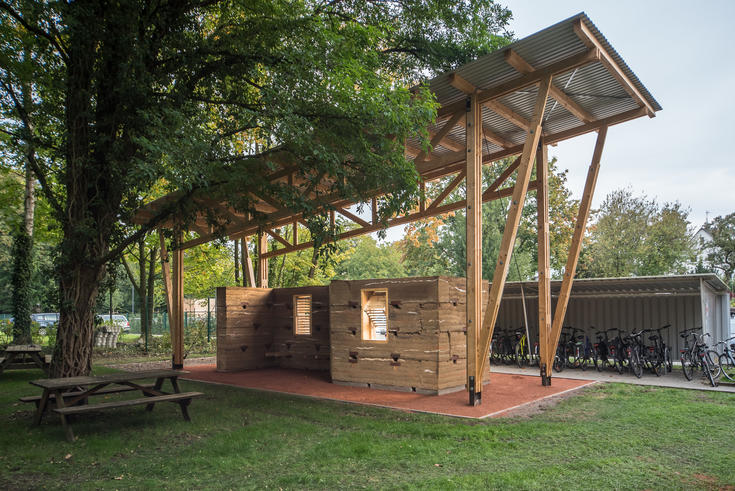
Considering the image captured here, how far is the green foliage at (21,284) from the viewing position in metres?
14.4

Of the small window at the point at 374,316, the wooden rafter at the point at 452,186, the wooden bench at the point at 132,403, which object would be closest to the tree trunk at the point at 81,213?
the wooden bench at the point at 132,403

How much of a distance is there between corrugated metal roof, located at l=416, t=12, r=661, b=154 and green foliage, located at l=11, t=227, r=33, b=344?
1239 cm

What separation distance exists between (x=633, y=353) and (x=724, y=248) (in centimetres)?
3437

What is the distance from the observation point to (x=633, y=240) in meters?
24.7

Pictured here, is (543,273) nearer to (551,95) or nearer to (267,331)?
(551,95)

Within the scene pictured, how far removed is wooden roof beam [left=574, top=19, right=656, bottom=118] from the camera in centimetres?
657

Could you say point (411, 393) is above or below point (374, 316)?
below

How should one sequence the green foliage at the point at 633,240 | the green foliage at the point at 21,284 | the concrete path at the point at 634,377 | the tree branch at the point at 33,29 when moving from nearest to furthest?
the tree branch at the point at 33,29
the concrete path at the point at 634,377
the green foliage at the point at 21,284
the green foliage at the point at 633,240

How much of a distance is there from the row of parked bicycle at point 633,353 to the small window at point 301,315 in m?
5.22

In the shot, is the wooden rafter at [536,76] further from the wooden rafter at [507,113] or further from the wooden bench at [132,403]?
the wooden bench at [132,403]

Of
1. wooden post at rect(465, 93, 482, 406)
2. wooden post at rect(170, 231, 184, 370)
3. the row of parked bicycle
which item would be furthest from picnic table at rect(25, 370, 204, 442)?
the row of parked bicycle

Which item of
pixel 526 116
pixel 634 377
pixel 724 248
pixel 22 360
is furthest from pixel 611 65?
pixel 724 248

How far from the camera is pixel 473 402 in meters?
7.68

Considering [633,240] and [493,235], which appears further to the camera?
[633,240]
